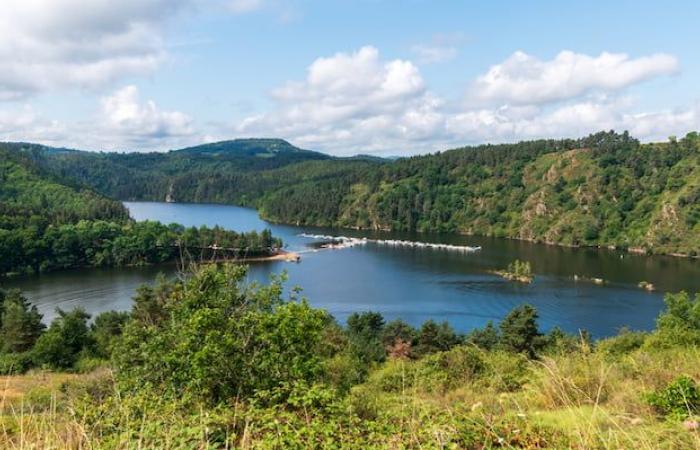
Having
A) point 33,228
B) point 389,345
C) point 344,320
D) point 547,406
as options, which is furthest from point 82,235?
point 547,406

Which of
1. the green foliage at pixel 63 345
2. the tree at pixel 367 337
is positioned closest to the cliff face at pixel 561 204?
the tree at pixel 367 337

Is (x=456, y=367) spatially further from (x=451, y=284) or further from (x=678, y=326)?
(x=451, y=284)

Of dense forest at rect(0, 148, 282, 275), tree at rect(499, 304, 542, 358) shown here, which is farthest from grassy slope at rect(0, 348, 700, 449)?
dense forest at rect(0, 148, 282, 275)

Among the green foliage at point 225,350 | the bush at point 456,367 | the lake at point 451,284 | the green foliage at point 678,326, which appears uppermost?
the green foliage at point 225,350

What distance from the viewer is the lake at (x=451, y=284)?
163 feet

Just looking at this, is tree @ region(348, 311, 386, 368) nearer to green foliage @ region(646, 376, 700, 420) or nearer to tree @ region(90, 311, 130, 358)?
tree @ region(90, 311, 130, 358)

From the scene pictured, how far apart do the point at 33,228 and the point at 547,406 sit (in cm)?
8191

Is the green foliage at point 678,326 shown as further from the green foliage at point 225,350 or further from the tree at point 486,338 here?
the green foliage at point 225,350

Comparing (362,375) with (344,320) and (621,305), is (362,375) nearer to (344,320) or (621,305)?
(344,320)

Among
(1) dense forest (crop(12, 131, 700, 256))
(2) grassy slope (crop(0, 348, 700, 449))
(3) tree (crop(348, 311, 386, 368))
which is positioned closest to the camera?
(2) grassy slope (crop(0, 348, 700, 449))

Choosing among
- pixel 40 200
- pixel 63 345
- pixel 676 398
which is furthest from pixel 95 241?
pixel 676 398

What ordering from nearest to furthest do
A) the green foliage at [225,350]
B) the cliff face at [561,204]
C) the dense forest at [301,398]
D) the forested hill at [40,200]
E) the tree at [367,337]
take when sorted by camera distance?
1. the dense forest at [301,398]
2. the green foliage at [225,350]
3. the tree at [367,337]
4. the forested hill at [40,200]
5. the cliff face at [561,204]

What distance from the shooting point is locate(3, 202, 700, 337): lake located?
49.7m

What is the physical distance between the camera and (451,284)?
6172cm
